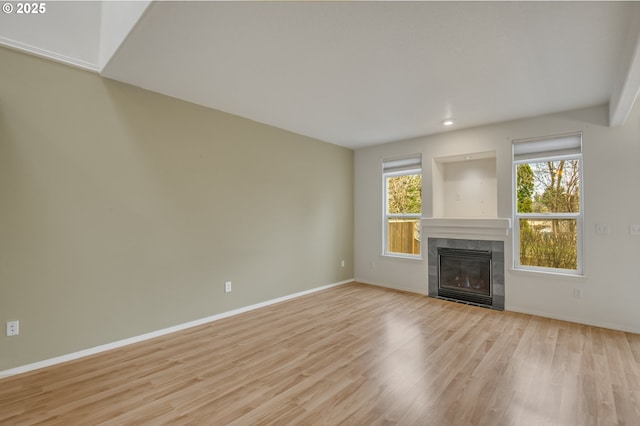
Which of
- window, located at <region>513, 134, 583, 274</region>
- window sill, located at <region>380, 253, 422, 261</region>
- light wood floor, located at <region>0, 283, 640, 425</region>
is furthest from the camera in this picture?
window sill, located at <region>380, 253, 422, 261</region>

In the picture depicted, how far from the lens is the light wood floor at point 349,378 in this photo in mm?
1961

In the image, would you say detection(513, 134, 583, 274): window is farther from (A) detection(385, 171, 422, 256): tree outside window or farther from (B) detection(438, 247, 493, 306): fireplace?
(A) detection(385, 171, 422, 256): tree outside window

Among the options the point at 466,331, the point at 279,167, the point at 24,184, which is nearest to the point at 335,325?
the point at 466,331

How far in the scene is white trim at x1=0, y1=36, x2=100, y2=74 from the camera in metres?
2.42

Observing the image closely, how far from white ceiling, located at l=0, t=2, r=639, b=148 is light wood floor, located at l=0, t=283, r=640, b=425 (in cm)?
243

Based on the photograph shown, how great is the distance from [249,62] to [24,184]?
7.01 feet

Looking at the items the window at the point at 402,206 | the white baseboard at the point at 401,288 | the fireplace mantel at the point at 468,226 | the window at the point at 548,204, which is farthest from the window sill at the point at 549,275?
the window at the point at 402,206

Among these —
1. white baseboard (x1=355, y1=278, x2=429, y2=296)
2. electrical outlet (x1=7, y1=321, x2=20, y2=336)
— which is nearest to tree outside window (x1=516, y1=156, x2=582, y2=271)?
white baseboard (x1=355, y1=278, x2=429, y2=296)

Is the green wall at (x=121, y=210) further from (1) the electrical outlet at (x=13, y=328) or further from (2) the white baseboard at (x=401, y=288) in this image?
(2) the white baseboard at (x=401, y=288)

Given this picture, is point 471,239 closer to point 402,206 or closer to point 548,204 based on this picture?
point 548,204

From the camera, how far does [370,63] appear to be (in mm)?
2617

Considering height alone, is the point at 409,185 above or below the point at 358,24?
below

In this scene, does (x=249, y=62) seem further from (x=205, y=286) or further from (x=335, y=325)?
(x=335, y=325)

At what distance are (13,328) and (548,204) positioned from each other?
584 cm
